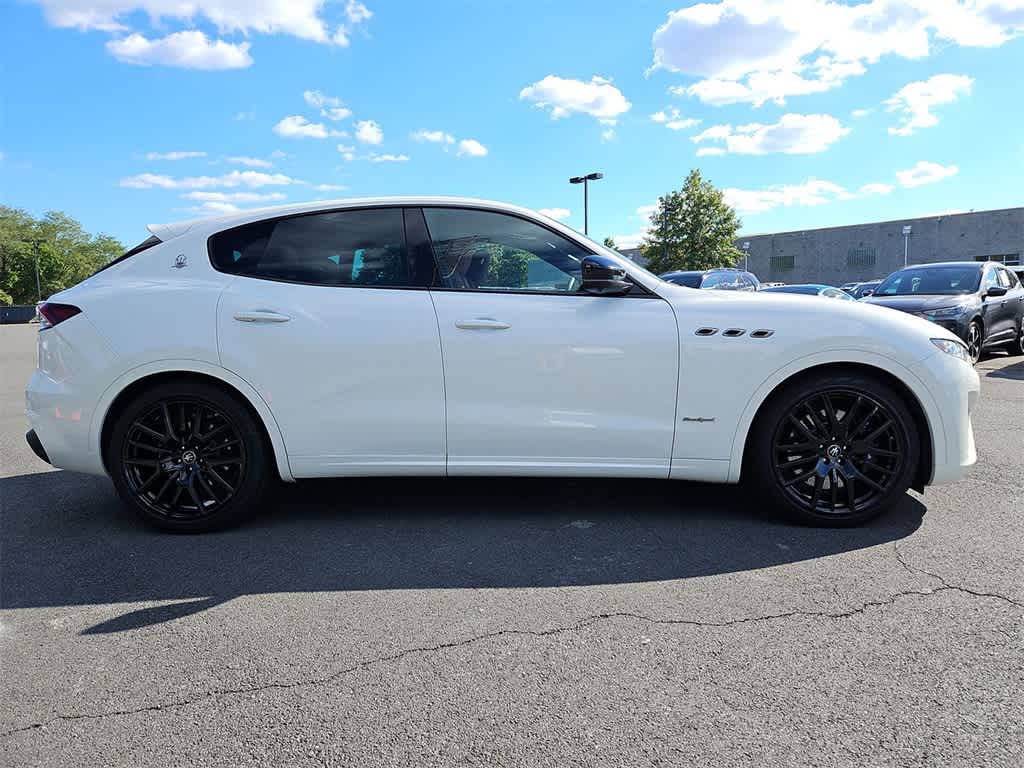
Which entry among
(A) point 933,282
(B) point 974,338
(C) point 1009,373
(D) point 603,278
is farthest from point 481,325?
(A) point 933,282

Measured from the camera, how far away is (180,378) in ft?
12.1

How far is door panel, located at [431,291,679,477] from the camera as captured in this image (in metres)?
3.59

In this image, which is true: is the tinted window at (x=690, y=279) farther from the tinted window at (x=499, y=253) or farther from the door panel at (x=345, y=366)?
the door panel at (x=345, y=366)

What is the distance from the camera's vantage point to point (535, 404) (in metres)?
3.62

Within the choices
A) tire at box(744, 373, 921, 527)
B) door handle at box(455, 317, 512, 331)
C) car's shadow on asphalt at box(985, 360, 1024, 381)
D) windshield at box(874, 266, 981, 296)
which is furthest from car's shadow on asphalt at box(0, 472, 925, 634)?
windshield at box(874, 266, 981, 296)

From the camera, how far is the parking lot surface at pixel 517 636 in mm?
2008

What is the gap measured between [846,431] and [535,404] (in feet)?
5.28

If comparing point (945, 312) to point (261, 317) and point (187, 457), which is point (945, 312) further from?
point (187, 457)

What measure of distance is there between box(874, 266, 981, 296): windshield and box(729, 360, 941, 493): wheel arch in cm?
886

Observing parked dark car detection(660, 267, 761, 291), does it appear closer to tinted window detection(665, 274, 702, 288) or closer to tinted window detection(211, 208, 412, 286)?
tinted window detection(665, 274, 702, 288)

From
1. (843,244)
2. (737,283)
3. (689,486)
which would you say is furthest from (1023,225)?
(689,486)

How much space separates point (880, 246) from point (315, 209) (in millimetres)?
65716

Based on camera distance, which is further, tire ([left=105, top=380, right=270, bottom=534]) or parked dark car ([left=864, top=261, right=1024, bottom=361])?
parked dark car ([left=864, top=261, right=1024, bottom=361])

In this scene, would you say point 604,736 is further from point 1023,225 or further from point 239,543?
point 1023,225
